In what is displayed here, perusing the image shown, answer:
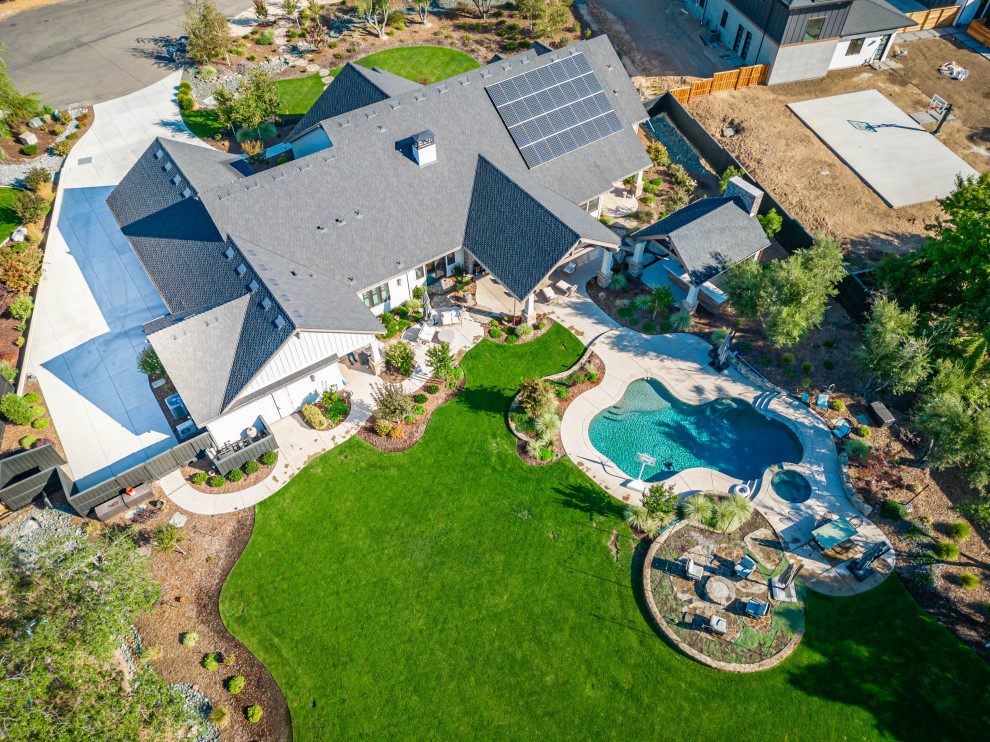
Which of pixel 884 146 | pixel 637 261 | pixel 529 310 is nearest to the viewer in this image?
pixel 529 310

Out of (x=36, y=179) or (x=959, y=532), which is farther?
(x=36, y=179)

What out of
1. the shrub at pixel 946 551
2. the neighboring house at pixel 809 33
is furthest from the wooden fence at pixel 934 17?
the shrub at pixel 946 551

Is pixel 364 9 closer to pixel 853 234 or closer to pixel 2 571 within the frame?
pixel 853 234

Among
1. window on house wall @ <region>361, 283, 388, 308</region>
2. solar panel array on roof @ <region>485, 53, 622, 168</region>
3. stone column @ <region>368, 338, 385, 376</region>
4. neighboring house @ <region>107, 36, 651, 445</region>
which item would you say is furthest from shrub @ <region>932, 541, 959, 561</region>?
window on house wall @ <region>361, 283, 388, 308</region>

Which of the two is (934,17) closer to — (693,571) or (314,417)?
(693,571)

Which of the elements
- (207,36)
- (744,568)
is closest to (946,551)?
(744,568)

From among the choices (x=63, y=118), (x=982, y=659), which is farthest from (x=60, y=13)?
(x=982, y=659)

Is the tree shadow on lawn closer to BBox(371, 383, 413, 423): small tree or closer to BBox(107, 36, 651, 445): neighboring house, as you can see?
BBox(371, 383, 413, 423): small tree
